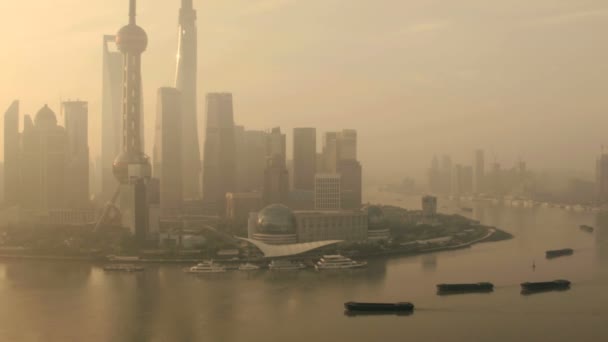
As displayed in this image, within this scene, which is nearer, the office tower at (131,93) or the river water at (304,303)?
the river water at (304,303)

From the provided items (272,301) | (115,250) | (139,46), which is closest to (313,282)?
(272,301)

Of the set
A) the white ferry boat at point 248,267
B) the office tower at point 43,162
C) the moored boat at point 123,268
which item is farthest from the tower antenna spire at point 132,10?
the white ferry boat at point 248,267

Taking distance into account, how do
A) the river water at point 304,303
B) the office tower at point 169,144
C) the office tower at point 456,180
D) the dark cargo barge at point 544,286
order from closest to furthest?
the river water at point 304,303 → the dark cargo barge at point 544,286 → the office tower at point 169,144 → the office tower at point 456,180

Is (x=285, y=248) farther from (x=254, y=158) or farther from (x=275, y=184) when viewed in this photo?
(x=254, y=158)

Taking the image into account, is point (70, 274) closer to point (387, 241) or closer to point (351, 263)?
point (351, 263)

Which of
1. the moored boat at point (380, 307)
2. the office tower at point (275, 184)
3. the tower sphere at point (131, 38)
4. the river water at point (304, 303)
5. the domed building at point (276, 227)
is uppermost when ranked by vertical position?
the tower sphere at point (131, 38)

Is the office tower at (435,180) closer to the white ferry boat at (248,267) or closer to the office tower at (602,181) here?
the office tower at (602,181)

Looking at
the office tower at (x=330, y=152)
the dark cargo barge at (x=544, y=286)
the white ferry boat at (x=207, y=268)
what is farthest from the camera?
the office tower at (x=330, y=152)
